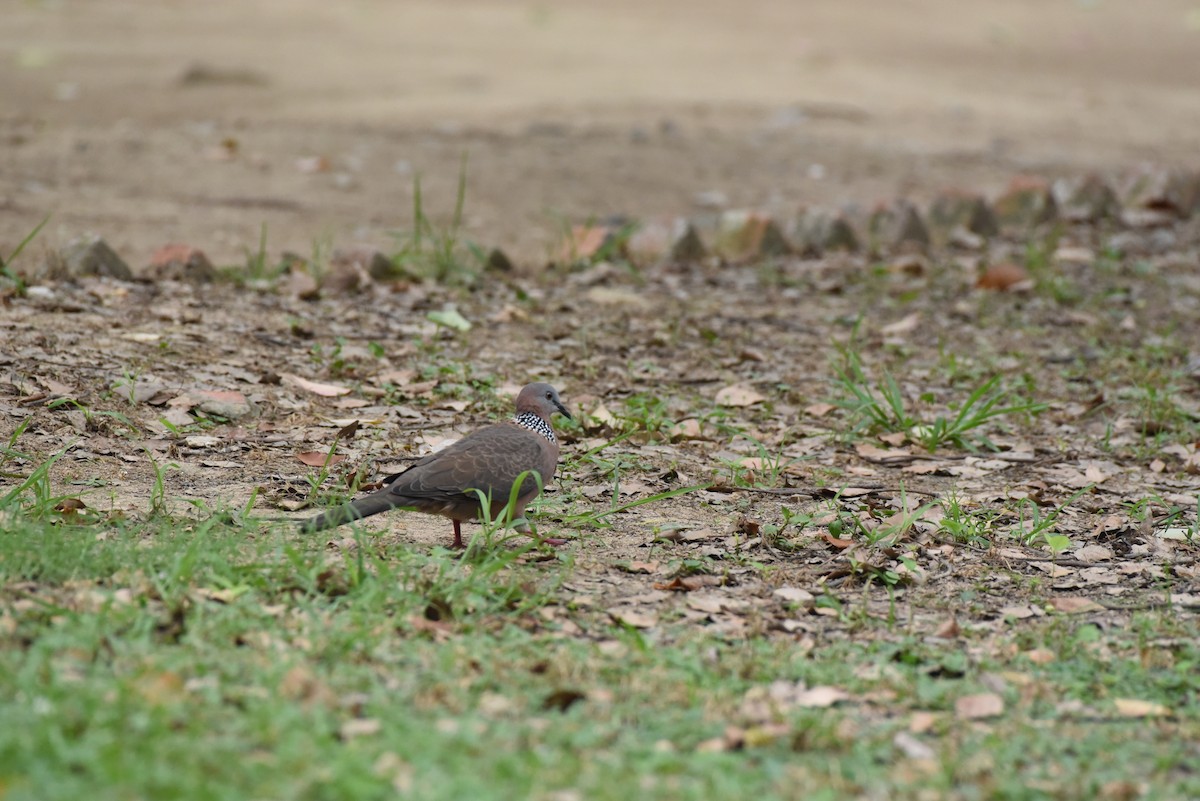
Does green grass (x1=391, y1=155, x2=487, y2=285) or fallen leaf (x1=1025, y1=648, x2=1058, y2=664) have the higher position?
green grass (x1=391, y1=155, x2=487, y2=285)

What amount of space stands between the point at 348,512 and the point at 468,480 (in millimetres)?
353

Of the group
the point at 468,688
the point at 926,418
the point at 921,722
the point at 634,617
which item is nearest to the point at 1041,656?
the point at 921,722

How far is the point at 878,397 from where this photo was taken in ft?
18.1

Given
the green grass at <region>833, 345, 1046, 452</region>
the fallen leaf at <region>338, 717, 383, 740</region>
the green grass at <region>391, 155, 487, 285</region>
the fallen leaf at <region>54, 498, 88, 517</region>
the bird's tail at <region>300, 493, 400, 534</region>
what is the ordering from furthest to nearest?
1. the green grass at <region>391, 155, 487, 285</region>
2. the green grass at <region>833, 345, 1046, 452</region>
3. the fallen leaf at <region>54, 498, 88, 517</region>
4. the bird's tail at <region>300, 493, 400, 534</region>
5. the fallen leaf at <region>338, 717, 383, 740</region>

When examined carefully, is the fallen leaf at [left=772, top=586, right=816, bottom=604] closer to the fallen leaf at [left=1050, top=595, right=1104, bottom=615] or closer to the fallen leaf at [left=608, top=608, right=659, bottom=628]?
the fallen leaf at [left=608, top=608, right=659, bottom=628]

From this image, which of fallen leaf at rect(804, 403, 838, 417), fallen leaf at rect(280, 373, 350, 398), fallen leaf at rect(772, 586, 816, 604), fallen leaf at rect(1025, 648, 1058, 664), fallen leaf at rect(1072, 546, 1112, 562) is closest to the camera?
fallen leaf at rect(1025, 648, 1058, 664)

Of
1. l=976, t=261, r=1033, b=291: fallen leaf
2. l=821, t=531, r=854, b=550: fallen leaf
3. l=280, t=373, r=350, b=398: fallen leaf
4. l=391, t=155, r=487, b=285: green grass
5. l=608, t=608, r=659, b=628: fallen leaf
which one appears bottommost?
l=608, t=608, r=659, b=628: fallen leaf

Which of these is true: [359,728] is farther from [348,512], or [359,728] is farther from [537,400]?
[537,400]

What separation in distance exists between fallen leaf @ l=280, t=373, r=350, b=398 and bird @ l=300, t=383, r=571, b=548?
1158mm

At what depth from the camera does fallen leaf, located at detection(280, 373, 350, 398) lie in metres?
5.07

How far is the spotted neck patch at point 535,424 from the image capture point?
159 inches

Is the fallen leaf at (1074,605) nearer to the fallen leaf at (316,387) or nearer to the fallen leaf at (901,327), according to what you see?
the fallen leaf at (316,387)

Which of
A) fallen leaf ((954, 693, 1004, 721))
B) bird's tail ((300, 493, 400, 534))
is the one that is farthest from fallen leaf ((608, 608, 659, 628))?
fallen leaf ((954, 693, 1004, 721))

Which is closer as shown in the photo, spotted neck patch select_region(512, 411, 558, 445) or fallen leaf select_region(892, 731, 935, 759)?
fallen leaf select_region(892, 731, 935, 759)
